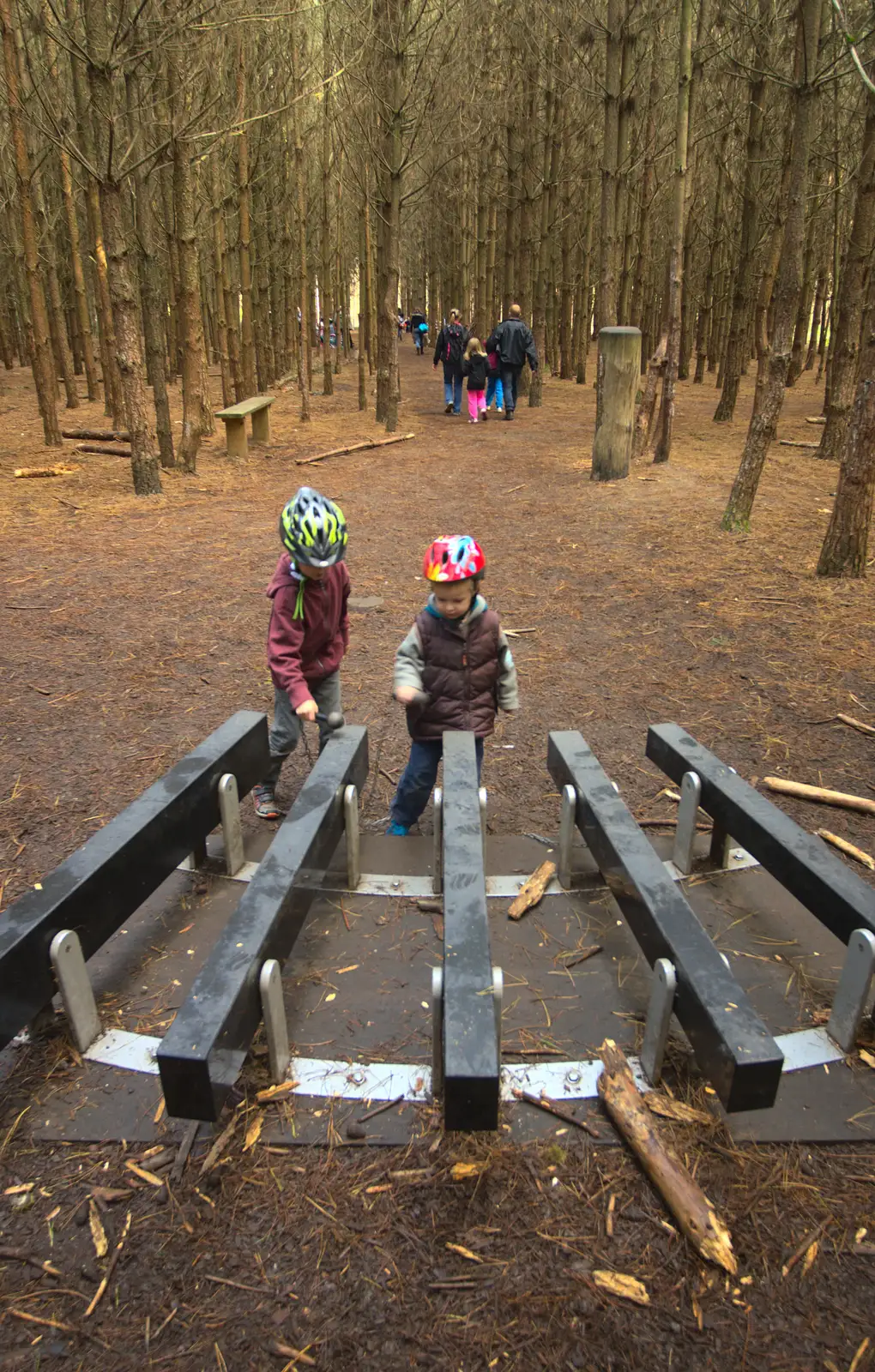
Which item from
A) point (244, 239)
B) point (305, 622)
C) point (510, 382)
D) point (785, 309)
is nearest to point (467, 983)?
point (305, 622)

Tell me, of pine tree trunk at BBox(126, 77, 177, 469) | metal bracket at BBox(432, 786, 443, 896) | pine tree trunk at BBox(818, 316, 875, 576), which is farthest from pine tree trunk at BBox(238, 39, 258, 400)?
metal bracket at BBox(432, 786, 443, 896)

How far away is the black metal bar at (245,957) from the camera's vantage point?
1.82m

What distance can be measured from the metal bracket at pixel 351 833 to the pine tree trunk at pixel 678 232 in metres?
9.44

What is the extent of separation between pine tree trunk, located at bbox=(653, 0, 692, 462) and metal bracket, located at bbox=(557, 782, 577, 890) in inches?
361

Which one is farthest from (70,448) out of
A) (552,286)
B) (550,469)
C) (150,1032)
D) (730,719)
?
(552,286)

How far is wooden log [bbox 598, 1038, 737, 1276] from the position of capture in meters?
1.79

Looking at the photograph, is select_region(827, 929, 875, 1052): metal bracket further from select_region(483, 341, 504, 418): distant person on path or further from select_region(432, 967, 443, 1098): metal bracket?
select_region(483, 341, 504, 418): distant person on path

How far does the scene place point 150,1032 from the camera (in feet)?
7.97

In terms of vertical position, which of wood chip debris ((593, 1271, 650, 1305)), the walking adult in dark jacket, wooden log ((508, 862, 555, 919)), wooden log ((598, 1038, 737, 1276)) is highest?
the walking adult in dark jacket

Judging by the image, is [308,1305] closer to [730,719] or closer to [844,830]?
[844,830]

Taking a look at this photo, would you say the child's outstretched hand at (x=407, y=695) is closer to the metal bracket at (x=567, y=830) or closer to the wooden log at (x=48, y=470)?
the metal bracket at (x=567, y=830)

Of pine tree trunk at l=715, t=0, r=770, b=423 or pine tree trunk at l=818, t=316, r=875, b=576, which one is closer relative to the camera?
pine tree trunk at l=818, t=316, r=875, b=576

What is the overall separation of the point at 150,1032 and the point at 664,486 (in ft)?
32.0

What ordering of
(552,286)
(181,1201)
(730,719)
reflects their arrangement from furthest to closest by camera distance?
(552,286) → (730,719) → (181,1201)
